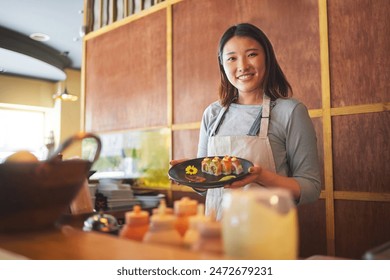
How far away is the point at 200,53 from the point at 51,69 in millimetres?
1117

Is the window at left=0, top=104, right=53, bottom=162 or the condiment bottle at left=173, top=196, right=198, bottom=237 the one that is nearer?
the condiment bottle at left=173, top=196, right=198, bottom=237

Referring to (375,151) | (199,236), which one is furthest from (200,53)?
(199,236)

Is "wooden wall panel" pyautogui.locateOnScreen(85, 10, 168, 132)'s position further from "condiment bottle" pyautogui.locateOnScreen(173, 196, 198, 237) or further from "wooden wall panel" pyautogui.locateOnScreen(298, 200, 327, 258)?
"condiment bottle" pyautogui.locateOnScreen(173, 196, 198, 237)

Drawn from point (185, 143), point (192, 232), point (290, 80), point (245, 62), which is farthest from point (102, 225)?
point (185, 143)

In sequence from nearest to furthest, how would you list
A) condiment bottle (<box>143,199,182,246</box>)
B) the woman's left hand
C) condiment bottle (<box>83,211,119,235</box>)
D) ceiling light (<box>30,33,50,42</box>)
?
condiment bottle (<box>143,199,182,246</box>), condiment bottle (<box>83,211,119,235</box>), the woman's left hand, ceiling light (<box>30,33,50,42</box>)

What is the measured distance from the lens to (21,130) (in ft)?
5.19

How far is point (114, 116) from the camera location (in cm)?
295

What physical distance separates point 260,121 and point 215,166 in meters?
0.25

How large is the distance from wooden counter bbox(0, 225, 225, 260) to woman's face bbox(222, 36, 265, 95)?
0.85 meters

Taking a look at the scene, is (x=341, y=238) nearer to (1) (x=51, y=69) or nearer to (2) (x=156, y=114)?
(2) (x=156, y=114)

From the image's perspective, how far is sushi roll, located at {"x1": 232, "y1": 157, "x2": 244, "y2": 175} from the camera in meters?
1.26

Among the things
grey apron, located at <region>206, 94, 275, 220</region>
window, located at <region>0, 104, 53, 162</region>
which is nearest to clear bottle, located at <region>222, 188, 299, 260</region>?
grey apron, located at <region>206, 94, 275, 220</region>
